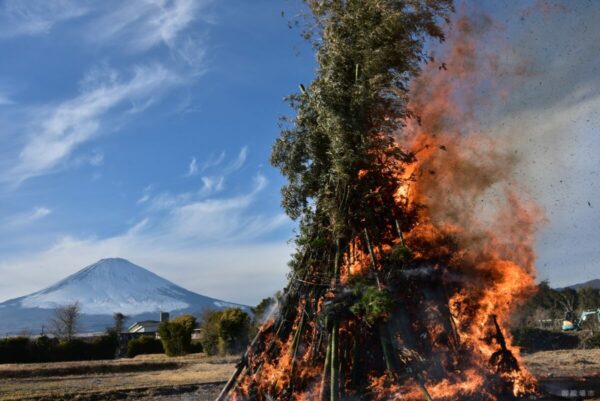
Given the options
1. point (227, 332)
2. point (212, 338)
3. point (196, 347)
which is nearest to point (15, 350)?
point (212, 338)

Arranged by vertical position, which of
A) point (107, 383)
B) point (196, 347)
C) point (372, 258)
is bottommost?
point (107, 383)

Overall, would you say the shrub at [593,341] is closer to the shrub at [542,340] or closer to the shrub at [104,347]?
the shrub at [542,340]

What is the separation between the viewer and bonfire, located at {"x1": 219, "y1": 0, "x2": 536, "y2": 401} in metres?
14.0

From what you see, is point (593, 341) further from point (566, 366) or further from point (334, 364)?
point (334, 364)

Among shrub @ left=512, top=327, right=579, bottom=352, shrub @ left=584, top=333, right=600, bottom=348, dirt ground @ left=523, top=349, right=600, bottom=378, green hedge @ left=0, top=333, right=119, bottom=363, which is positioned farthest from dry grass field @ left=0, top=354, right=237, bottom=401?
shrub @ left=584, top=333, right=600, bottom=348

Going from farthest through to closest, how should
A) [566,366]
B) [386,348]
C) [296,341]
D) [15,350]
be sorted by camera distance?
1. [15,350]
2. [566,366]
3. [296,341]
4. [386,348]

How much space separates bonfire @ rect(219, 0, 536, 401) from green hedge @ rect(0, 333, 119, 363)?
132 ft

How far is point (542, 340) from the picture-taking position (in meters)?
42.8

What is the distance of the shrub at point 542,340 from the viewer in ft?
135

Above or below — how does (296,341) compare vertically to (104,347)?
above

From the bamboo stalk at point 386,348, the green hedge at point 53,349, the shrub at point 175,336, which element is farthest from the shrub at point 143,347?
the bamboo stalk at point 386,348

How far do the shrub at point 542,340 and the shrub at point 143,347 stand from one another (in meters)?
36.6

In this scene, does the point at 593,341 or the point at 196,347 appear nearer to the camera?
the point at 593,341

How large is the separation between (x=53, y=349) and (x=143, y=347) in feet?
32.0
